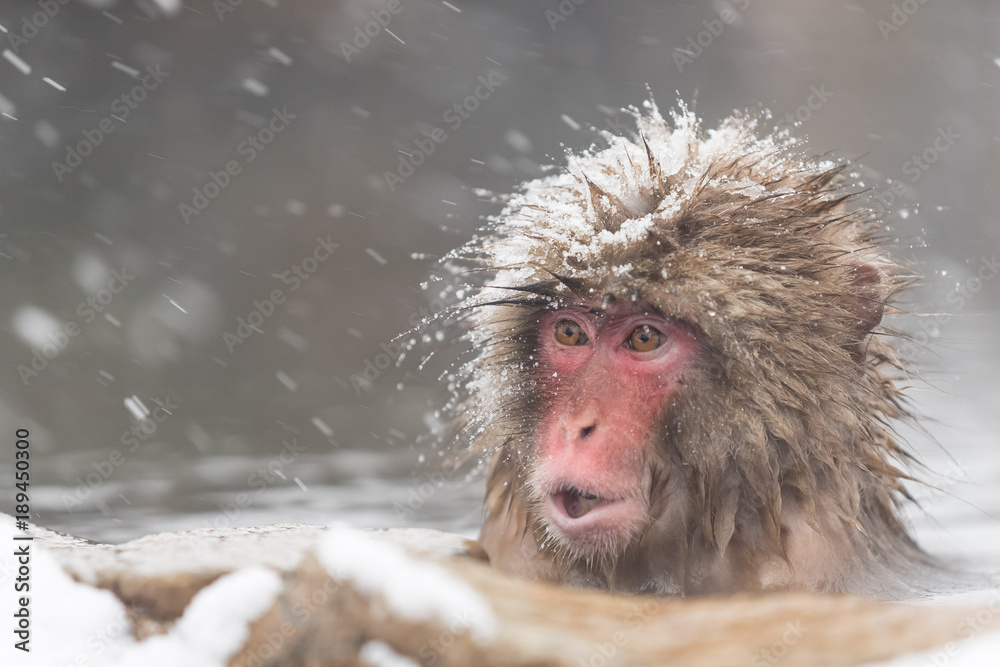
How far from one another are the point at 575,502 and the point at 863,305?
930 mm

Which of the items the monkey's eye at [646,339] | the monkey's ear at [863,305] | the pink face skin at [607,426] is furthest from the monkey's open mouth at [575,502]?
the monkey's ear at [863,305]

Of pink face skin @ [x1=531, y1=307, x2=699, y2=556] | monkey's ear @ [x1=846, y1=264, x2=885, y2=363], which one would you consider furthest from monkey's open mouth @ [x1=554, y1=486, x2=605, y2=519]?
monkey's ear @ [x1=846, y1=264, x2=885, y2=363]

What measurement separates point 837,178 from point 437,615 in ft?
6.74

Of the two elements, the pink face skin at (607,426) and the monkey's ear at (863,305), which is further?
the monkey's ear at (863,305)

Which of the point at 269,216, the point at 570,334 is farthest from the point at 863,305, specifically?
the point at 269,216

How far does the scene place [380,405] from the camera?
682cm

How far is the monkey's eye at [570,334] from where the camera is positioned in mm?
2449

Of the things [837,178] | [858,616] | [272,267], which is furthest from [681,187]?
[272,267]

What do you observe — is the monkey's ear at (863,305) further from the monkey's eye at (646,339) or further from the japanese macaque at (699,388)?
the monkey's eye at (646,339)

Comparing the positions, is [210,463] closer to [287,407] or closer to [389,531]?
[287,407]

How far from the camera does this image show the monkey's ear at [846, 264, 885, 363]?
7.91 feet

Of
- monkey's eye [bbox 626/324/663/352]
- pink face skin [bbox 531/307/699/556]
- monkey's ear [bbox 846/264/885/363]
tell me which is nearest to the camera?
pink face skin [bbox 531/307/699/556]

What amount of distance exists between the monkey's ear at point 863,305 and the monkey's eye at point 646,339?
53cm

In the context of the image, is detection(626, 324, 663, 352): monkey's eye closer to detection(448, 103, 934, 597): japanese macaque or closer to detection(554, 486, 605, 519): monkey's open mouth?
detection(448, 103, 934, 597): japanese macaque
